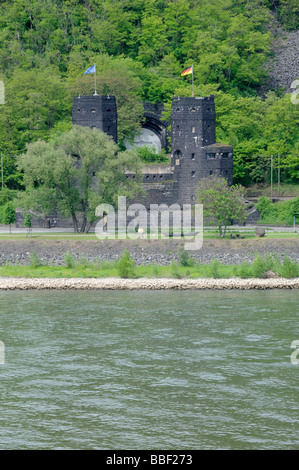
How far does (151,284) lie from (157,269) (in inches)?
142

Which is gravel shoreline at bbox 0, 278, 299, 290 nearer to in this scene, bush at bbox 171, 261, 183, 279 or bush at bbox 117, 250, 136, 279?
bush at bbox 171, 261, 183, 279

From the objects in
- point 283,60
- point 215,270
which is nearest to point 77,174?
point 215,270

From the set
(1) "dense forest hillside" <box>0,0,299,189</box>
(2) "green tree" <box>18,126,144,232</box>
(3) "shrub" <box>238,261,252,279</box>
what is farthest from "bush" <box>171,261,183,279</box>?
(1) "dense forest hillside" <box>0,0,299,189</box>

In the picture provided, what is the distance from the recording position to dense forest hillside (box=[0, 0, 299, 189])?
81.0 m

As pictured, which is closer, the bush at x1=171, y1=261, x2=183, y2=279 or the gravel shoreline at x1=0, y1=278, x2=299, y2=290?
the gravel shoreline at x1=0, y1=278, x2=299, y2=290

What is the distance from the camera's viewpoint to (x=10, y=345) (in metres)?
31.5

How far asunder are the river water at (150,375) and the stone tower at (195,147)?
31.8 metres

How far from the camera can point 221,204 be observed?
58531mm

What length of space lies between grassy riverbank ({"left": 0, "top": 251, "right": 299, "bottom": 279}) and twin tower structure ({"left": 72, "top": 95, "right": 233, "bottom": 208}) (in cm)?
1952

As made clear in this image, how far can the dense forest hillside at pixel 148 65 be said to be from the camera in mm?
81000

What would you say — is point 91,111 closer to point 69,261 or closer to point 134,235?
point 134,235

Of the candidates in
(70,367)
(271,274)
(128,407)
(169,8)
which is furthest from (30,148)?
(169,8)

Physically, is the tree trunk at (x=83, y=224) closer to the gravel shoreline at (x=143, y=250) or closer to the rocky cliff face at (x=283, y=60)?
the gravel shoreline at (x=143, y=250)

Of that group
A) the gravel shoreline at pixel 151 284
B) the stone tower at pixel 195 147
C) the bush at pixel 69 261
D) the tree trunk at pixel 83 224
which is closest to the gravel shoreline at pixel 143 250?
the bush at pixel 69 261
